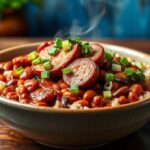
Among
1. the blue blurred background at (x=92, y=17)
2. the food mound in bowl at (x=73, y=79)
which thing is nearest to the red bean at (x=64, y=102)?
the food mound in bowl at (x=73, y=79)

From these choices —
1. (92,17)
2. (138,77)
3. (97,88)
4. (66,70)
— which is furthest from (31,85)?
(92,17)

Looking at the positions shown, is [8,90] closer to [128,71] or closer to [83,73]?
[83,73]

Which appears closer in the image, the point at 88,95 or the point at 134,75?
the point at 88,95

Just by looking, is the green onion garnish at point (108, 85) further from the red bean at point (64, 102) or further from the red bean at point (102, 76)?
the red bean at point (64, 102)

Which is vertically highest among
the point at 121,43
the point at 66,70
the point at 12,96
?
the point at 66,70

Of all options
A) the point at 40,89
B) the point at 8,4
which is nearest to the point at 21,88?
the point at 40,89

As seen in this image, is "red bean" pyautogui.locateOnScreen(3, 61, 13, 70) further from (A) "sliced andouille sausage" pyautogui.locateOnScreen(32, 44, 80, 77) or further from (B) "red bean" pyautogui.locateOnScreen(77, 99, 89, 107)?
(B) "red bean" pyautogui.locateOnScreen(77, 99, 89, 107)

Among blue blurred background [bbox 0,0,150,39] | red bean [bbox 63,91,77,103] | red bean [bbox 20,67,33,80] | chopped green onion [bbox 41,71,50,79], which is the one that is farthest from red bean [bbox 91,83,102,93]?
blue blurred background [bbox 0,0,150,39]

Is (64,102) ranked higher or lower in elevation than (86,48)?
lower
